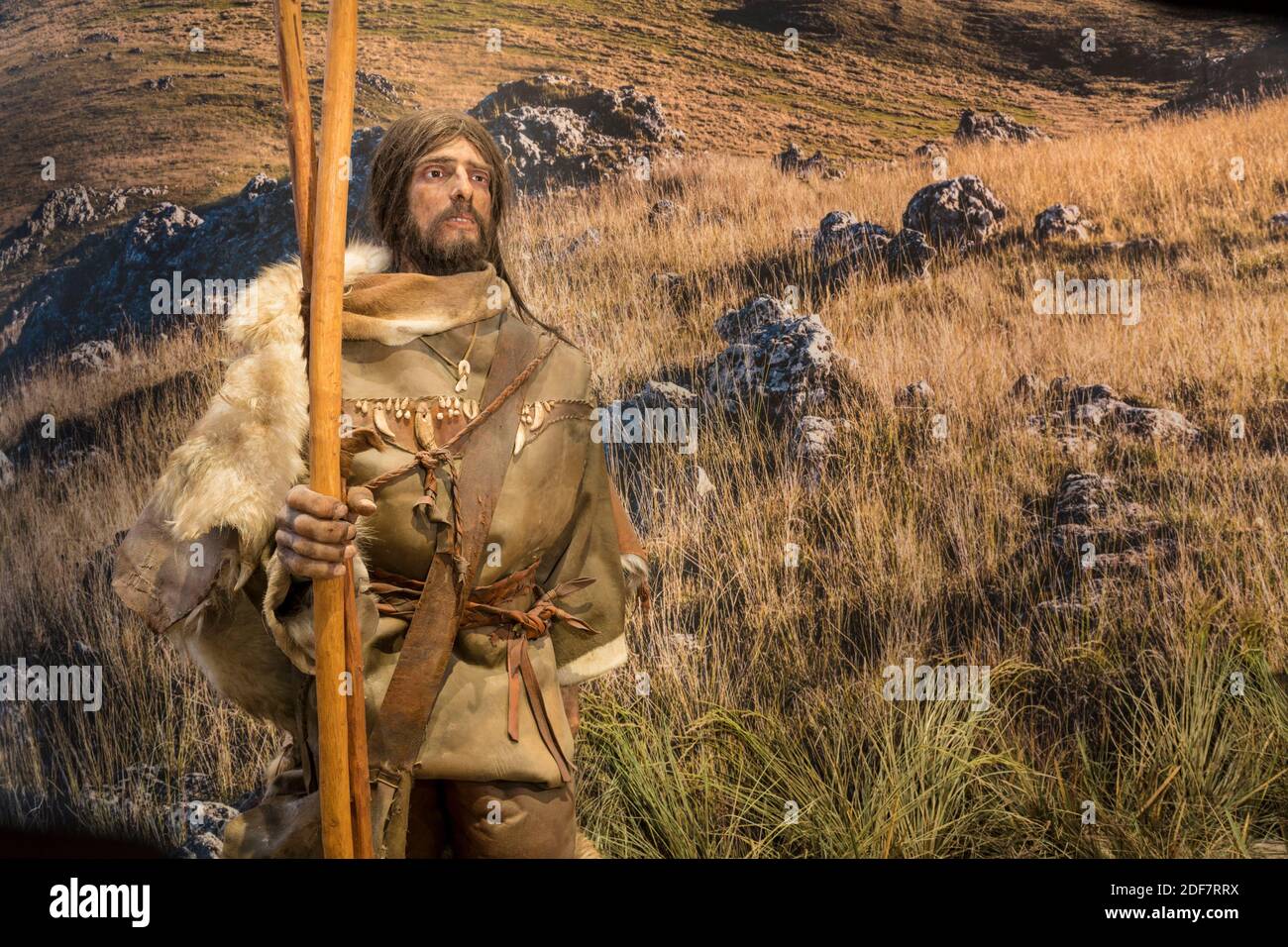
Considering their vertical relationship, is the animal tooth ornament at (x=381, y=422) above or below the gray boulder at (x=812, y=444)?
above

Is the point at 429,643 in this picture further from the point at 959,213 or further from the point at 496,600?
the point at 959,213

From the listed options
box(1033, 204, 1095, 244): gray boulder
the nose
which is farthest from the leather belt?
box(1033, 204, 1095, 244): gray boulder

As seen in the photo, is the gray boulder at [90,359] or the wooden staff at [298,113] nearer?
the wooden staff at [298,113]

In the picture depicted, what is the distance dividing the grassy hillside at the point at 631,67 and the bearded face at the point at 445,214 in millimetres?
1078

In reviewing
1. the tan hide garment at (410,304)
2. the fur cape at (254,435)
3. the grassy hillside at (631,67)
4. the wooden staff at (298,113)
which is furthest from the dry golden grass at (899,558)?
the wooden staff at (298,113)

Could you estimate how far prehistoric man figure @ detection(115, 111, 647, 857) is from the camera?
59.7 inches

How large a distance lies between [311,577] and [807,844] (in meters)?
1.30

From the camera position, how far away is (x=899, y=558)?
2.48m

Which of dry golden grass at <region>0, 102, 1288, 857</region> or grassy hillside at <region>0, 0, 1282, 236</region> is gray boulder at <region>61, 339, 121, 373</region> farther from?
grassy hillside at <region>0, 0, 1282, 236</region>

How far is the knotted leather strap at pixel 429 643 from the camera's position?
1595 mm

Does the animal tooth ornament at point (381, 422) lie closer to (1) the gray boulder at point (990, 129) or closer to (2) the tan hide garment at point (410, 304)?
(2) the tan hide garment at point (410, 304)

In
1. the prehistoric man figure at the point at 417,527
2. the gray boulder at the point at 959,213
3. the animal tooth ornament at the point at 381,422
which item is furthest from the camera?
the gray boulder at the point at 959,213

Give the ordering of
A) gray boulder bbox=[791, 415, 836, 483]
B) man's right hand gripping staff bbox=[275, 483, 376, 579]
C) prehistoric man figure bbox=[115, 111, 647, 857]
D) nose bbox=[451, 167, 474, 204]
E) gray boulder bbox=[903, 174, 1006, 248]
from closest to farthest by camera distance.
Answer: man's right hand gripping staff bbox=[275, 483, 376, 579] < prehistoric man figure bbox=[115, 111, 647, 857] < nose bbox=[451, 167, 474, 204] < gray boulder bbox=[791, 415, 836, 483] < gray boulder bbox=[903, 174, 1006, 248]

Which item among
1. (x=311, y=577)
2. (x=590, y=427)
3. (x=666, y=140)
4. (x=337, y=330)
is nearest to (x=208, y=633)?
(x=311, y=577)
